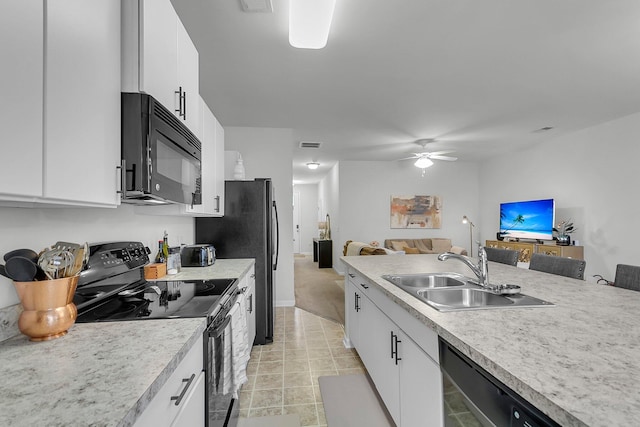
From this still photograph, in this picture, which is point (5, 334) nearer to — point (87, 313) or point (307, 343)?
point (87, 313)

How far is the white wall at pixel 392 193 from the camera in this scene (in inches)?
257

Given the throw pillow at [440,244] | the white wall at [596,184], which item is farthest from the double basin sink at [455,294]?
the throw pillow at [440,244]

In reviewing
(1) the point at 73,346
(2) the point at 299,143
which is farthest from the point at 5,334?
(2) the point at 299,143

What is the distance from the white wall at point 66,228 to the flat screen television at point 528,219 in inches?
217

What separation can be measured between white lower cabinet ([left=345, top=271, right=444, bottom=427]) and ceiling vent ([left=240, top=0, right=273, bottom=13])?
1875 millimetres

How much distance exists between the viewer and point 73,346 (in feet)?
2.82

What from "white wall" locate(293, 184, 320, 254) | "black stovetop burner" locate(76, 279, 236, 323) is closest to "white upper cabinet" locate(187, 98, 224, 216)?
"black stovetop burner" locate(76, 279, 236, 323)

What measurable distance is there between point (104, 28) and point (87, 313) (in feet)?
3.48

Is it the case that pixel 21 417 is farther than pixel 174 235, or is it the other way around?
pixel 174 235

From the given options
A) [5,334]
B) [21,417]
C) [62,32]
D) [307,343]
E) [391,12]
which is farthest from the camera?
[307,343]

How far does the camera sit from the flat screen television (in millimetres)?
4750

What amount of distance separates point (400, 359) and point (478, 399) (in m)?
0.64

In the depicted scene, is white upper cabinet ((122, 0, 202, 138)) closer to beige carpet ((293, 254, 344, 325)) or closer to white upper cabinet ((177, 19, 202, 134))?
white upper cabinet ((177, 19, 202, 134))

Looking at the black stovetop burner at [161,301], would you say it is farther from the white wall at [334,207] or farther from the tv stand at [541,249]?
the white wall at [334,207]
